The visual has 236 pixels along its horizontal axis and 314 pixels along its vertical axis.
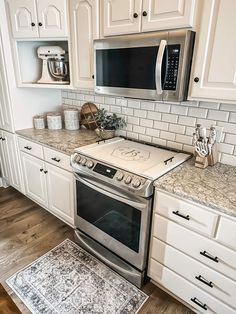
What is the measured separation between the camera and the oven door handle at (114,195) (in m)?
1.43

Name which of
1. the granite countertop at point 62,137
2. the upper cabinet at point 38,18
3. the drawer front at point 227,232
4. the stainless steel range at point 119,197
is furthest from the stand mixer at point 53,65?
the drawer front at point 227,232

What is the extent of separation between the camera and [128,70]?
1540mm

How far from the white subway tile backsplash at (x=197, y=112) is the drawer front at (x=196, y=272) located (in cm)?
95

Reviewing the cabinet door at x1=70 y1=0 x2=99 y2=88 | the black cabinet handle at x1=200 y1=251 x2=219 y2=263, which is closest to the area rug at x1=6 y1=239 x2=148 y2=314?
the black cabinet handle at x1=200 y1=251 x2=219 y2=263

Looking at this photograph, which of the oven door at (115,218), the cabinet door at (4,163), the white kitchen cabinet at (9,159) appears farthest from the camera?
the cabinet door at (4,163)

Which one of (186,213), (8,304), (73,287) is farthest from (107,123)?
(8,304)

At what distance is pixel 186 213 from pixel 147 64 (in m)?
0.95

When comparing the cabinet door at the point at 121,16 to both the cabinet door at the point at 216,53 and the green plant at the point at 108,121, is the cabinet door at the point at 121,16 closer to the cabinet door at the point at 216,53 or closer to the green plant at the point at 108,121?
the cabinet door at the point at 216,53

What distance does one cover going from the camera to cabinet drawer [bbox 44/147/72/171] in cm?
192

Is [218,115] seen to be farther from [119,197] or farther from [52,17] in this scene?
[52,17]

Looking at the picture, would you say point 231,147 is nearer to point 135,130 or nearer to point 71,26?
point 135,130

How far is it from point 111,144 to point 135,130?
28cm

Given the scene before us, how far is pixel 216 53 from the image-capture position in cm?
122

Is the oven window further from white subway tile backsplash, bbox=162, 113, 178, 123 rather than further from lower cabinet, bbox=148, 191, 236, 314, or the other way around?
white subway tile backsplash, bbox=162, 113, 178, 123
